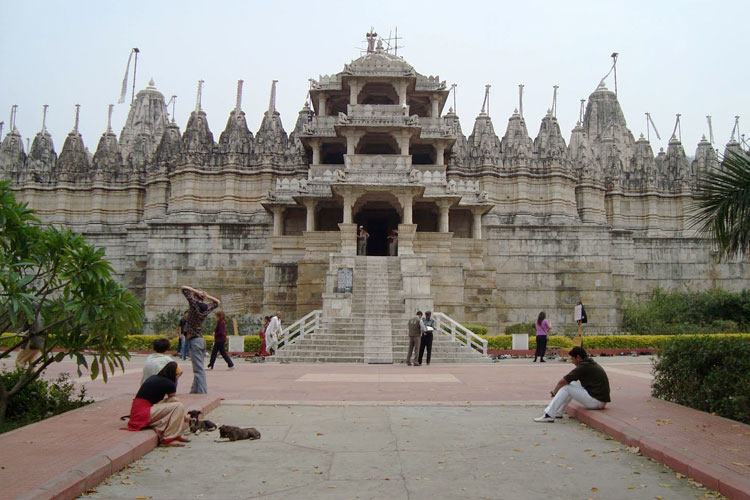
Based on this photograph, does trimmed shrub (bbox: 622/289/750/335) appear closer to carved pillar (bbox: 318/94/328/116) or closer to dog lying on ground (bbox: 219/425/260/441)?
carved pillar (bbox: 318/94/328/116)

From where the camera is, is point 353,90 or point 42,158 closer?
point 353,90

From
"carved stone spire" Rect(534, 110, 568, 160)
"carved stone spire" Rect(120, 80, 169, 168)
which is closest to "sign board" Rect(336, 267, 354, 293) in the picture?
"carved stone spire" Rect(534, 110, 568, 160)

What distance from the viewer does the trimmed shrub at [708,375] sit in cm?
959

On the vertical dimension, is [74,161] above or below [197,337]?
above

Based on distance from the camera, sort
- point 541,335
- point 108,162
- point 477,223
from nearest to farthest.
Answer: point 541,335
point 477,223
point 108,162

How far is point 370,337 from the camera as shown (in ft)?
74.2

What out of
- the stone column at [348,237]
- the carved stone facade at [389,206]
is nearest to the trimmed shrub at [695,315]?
the carved stone facade at [389,206]

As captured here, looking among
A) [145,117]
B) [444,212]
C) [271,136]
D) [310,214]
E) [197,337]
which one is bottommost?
[197,337]

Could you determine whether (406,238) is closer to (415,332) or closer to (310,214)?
(310,214)

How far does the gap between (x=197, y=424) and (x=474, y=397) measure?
5.81 metres

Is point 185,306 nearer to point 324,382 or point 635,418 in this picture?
point 324,382

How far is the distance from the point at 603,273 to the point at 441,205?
388 inches

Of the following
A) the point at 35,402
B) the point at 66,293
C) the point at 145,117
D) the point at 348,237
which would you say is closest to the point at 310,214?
the point at 348,237

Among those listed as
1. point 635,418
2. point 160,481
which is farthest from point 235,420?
point 635,418
